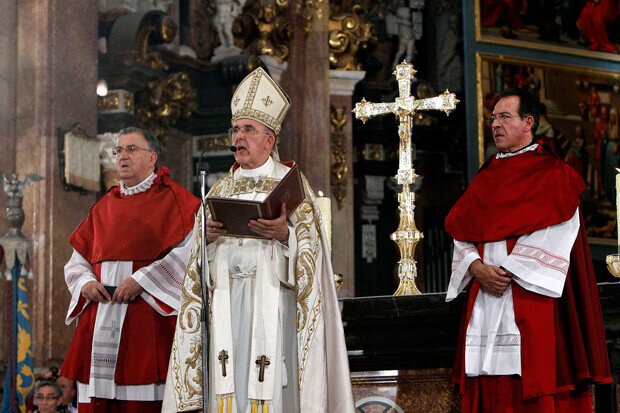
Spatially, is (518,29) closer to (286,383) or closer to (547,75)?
(547,75)

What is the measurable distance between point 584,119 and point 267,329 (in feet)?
26.1

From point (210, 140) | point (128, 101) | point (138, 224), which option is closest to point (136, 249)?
point (138, 224)

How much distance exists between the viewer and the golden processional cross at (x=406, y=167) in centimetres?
586

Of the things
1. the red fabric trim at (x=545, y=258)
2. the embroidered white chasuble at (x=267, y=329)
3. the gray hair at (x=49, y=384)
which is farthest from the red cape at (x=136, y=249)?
the red fabric trim at (x=545, y=258)

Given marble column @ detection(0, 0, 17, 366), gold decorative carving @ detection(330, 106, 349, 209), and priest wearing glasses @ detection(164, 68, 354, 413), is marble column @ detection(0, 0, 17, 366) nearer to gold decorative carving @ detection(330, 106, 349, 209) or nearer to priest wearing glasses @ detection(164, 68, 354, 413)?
priest wearing glasses @ detection(164, 68, 354, 413)

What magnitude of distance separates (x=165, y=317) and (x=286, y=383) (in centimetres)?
Answer: 98

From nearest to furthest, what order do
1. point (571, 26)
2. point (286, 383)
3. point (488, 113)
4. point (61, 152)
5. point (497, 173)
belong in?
1. point (286, 383)
2. point (497, 173)
3. point (61, 152)
4. point (488, 113)
5. point (571, 26)

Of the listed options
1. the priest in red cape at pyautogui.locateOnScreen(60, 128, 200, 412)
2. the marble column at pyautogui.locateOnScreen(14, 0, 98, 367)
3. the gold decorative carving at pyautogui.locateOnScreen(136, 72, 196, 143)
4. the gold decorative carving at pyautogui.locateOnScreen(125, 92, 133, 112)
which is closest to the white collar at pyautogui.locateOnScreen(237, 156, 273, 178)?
the priest in red cape at pyautogui.locateOnScreen(60, 128, 200, 412)

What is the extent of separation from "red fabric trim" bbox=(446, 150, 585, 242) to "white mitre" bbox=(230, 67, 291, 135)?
1014 millimetres

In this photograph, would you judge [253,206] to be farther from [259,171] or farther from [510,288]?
[510,288]

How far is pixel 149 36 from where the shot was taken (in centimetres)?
873

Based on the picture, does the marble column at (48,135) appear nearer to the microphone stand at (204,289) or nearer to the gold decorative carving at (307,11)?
the gold decorative carving at (307,11)

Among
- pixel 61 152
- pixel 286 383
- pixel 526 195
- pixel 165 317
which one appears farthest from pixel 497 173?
pixel 61 152

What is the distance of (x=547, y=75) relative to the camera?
11430 mm
